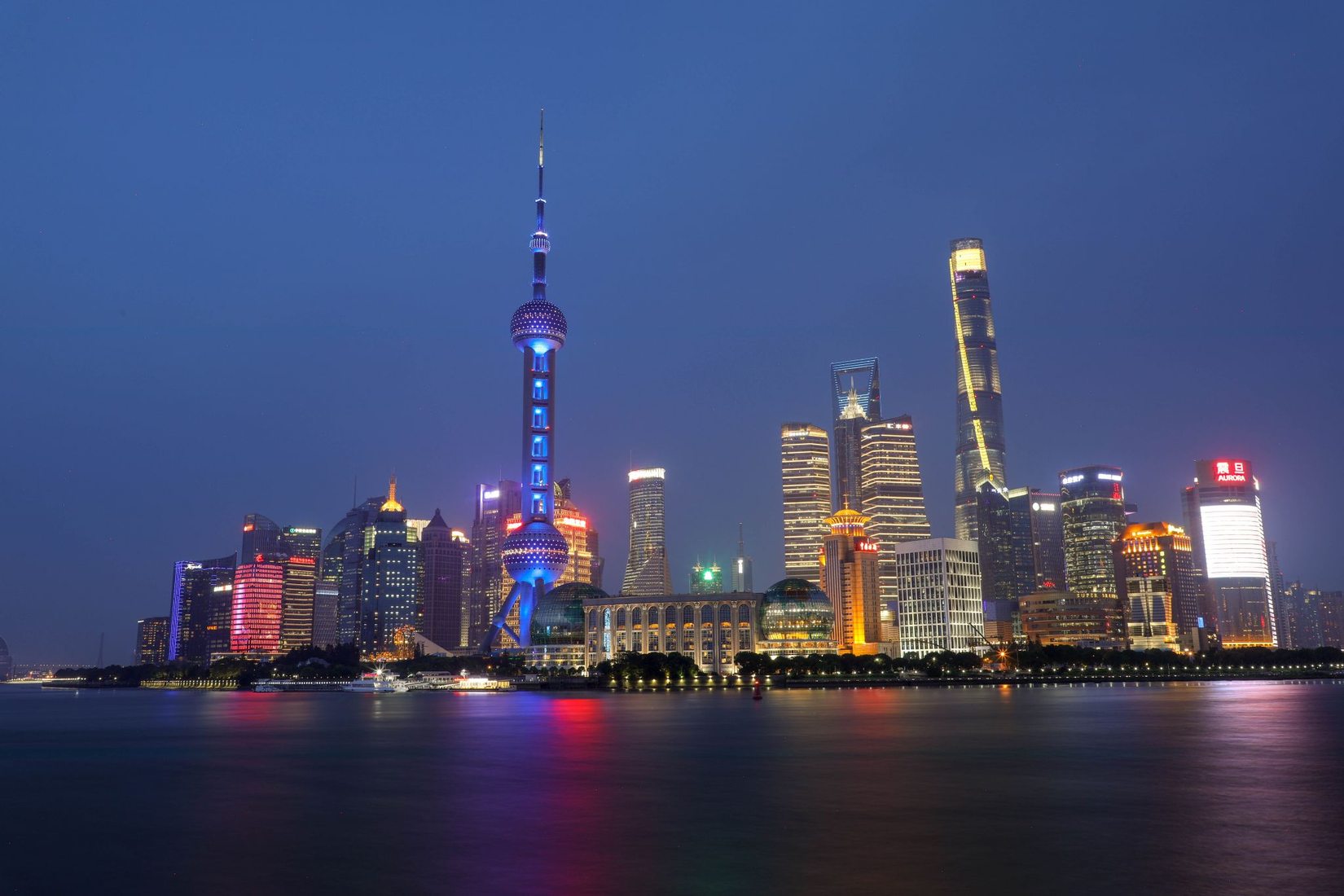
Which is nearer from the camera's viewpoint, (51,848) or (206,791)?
(51,848)

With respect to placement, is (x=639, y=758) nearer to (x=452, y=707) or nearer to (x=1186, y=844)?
(x=1186, y=844)

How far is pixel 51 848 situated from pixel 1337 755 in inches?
2849

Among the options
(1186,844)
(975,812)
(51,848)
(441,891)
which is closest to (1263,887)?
(1186,844)

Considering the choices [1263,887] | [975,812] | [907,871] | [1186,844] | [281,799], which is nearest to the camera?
[1263,887]

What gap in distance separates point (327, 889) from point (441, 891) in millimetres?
3530

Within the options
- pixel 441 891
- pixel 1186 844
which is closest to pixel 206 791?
pixel 441 891

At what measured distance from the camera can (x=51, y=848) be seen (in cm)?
4016

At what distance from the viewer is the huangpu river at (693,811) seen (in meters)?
32.9

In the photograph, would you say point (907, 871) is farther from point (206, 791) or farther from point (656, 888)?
point (206, 791)

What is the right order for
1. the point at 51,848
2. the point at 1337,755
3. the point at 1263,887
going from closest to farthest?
the point at 1263,887, the point at 51,848, the point at 1337,755

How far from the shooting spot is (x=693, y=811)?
46.4 meters

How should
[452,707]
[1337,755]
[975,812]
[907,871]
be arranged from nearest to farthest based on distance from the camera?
[907,871] < [975,812] < [1337,755] < [452,707]

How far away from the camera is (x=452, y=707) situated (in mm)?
167750

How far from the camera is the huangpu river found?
32875 mm
